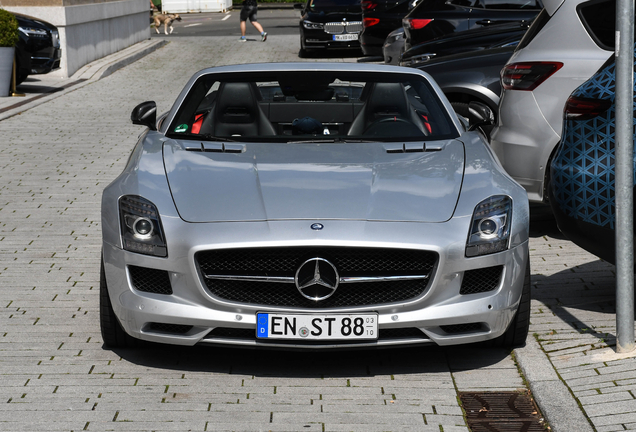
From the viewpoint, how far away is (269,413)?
4.13m

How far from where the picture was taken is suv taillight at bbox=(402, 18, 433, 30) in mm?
14906

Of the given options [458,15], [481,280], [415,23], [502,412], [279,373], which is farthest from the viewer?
[415,23]

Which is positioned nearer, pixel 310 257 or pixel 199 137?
pixel 310 257

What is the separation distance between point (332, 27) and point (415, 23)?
8425 mm

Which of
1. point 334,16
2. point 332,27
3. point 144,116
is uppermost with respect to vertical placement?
point 144,116

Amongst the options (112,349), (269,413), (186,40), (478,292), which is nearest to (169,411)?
(269,413)

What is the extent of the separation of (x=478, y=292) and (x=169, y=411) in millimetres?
1505

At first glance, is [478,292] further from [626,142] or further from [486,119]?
[486,119]

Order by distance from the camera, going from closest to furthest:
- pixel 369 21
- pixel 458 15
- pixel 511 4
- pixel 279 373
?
pixel 279 373, pixel 511 4, pixel 458 15, pixel 369 21

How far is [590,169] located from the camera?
511 cm

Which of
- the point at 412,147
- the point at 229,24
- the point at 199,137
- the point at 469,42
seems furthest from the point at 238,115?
the point at 229,24

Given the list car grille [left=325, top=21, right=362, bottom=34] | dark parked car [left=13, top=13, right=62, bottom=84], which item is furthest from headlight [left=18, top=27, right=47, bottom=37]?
car grille [left=325, top=21, right=362, bottom=34]

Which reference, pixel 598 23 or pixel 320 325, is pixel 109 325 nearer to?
pixel 320 325

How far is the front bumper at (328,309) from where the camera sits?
14.1ft
